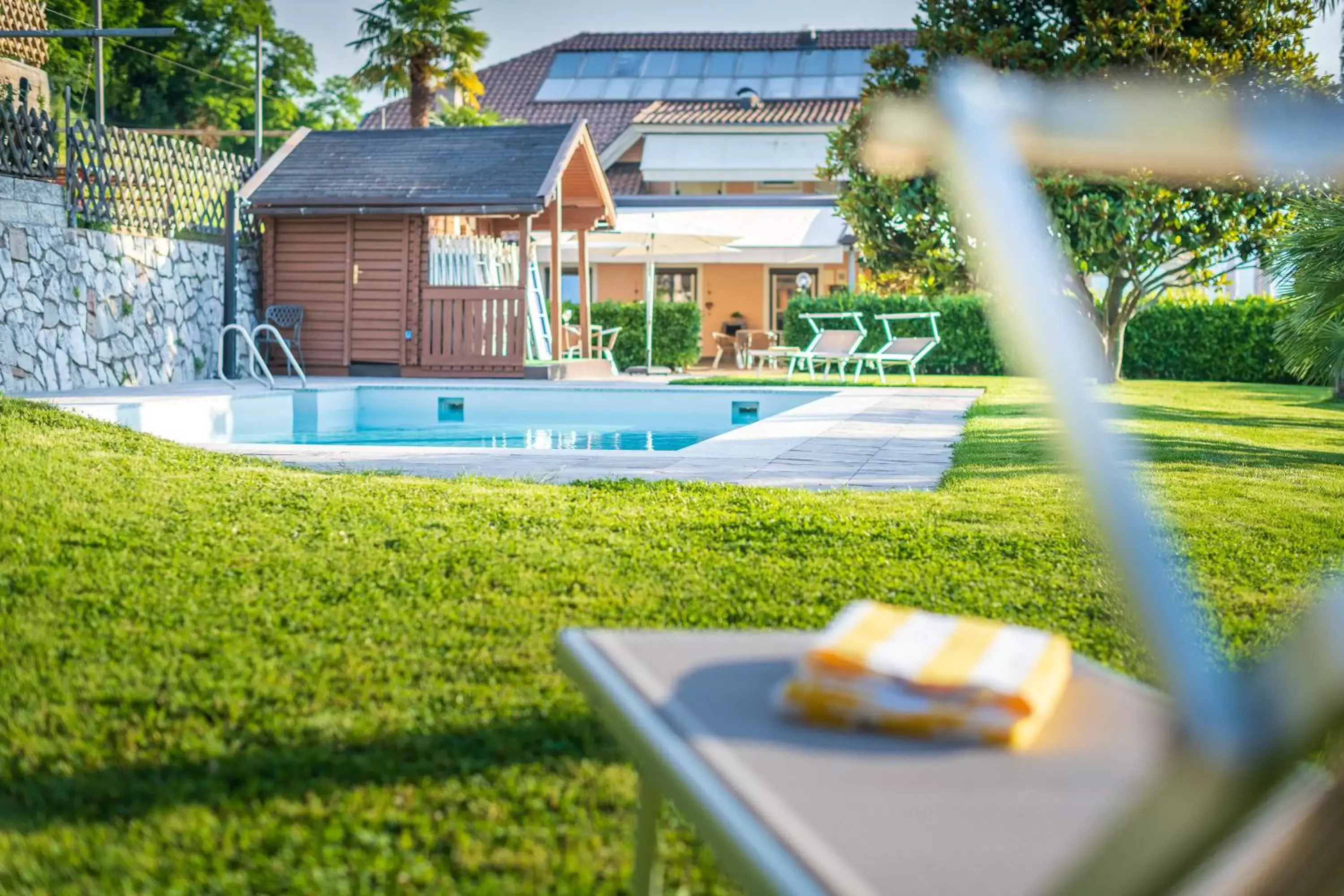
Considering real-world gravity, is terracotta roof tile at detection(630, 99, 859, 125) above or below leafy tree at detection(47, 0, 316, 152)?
below

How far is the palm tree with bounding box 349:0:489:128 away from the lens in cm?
2473

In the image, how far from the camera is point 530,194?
16328mm

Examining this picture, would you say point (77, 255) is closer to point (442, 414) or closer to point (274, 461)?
point (442, 414)

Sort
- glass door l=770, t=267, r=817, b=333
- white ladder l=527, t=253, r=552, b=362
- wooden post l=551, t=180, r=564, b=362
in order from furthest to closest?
glass door l=770, t=267, r=817, b=333
white ladder l=527, t=253, r=552, b=362
wooden post l=551, t=180, r=564, b=362

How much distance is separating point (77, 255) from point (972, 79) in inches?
563

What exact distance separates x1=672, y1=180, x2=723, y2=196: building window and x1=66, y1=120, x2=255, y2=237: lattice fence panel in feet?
54.9

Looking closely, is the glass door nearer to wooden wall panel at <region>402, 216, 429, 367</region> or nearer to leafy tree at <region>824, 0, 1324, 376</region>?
leafy tree at <region>824, 0, 1324, 376</region>

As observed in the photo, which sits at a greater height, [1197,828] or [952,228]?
[952,228]

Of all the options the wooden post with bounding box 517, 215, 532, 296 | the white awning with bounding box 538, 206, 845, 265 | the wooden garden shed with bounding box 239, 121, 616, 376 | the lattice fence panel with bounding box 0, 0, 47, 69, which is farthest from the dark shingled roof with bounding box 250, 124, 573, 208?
the lattice fence panel with bounding box 0, 0, 47, 69

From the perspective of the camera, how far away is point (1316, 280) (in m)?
7.60

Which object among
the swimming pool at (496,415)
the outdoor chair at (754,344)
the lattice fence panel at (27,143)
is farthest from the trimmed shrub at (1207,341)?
the lattice fence panel at (27,143)

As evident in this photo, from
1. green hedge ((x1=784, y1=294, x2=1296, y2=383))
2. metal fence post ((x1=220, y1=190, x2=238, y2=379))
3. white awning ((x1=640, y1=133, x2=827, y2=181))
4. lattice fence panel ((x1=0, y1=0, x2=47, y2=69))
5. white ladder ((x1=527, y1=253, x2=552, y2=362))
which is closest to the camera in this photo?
metal fence post ((x1=220, y1=190, x2=238, y2=379))

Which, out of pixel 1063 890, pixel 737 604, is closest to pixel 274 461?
pixel 737 604

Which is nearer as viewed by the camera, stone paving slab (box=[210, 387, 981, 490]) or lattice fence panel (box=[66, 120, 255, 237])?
stone paving slab (box=[210, 387, 981, 490])
